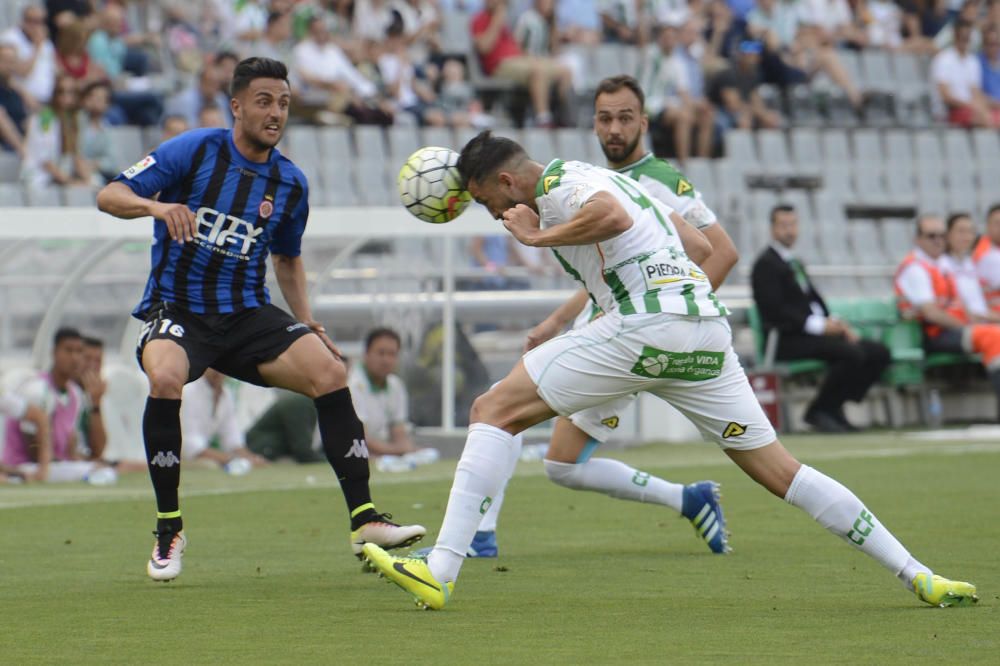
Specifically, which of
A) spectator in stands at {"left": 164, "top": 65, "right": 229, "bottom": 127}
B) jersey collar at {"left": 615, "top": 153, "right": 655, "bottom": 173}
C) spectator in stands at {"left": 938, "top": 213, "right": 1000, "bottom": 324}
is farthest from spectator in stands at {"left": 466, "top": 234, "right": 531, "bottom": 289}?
jersey collar at {"left": 615, "top": 153, "right": 655, "bottom": 173}

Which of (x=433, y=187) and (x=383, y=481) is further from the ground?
(x=433, y=187)

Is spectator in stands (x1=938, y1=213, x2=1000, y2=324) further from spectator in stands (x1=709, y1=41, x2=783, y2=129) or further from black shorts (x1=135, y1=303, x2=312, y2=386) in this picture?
black shorts (x1=135, y1=303, x2=312, y2=386)

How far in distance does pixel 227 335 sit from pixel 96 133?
9.58 metres

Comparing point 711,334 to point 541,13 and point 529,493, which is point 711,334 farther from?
point 541,13

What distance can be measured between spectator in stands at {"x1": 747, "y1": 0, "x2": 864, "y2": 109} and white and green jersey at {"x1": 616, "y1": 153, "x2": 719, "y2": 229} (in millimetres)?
14792

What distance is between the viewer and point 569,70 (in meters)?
20.0

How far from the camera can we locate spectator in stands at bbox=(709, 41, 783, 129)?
21.4 meters

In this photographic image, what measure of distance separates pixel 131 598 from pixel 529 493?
4.61 m

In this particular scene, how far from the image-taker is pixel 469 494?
586cm

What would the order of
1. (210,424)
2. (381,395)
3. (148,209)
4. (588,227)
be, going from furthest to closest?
1. (381,395)
2. (210,424)
3. (148,209)
4. (588,227)

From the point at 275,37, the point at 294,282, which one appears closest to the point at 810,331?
the point at 275,37

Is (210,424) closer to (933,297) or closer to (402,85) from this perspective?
(402,85)

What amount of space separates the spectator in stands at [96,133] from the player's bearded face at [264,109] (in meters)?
9.28

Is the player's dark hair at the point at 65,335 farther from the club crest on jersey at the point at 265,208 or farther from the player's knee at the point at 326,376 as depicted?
the player's knee at the point at 326,376
